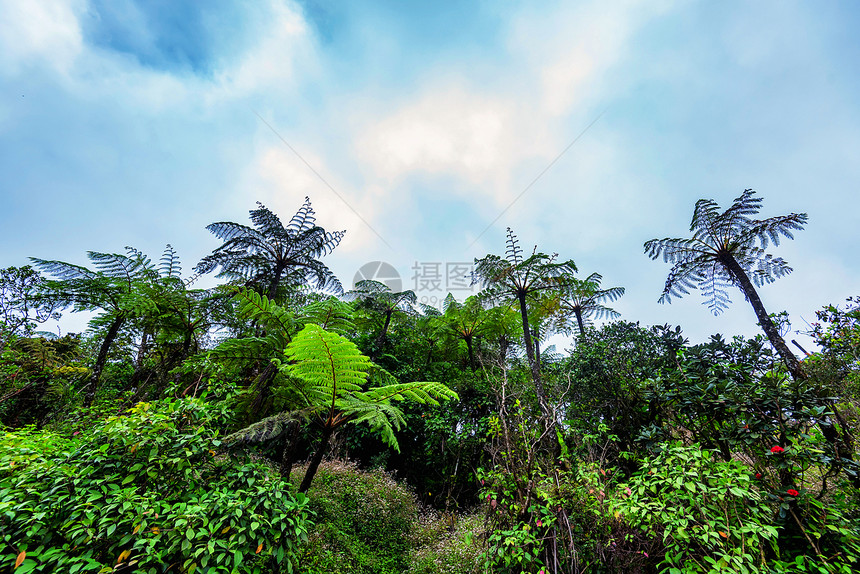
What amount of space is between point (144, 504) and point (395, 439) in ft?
6.83

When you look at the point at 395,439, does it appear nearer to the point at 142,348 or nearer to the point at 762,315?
the point at 142,348

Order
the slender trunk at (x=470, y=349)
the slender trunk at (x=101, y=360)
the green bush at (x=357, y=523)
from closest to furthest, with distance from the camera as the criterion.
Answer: the green bush at (x=357, y=523) < the slender trunk at (x=101, y=360) < the slender trunk at (x=470, y=349)

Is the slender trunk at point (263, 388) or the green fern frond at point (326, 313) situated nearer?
the slender trunk at point (263, 388)

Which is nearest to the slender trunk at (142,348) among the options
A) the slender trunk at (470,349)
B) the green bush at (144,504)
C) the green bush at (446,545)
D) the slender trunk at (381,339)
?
the green bush at (144,504)

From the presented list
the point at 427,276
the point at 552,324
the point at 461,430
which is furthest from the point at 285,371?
the point at 552,324

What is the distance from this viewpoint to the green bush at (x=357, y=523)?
442cm

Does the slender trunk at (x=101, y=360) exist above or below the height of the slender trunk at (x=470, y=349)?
below

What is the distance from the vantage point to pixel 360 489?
6.15 meters

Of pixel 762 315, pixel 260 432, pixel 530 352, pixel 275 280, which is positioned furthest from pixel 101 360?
pixel 762 315

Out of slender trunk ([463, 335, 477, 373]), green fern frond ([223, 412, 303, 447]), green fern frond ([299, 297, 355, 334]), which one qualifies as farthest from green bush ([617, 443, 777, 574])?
slender trunk ([463, 335, 477, 373])

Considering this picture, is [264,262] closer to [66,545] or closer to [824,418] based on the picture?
[66,545]

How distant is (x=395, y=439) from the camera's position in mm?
3516

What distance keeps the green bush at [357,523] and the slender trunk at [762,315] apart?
6299 millimetres

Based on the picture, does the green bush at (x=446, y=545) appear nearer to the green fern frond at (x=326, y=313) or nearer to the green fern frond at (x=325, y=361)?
the green fern frond at (x=325, y=361)
